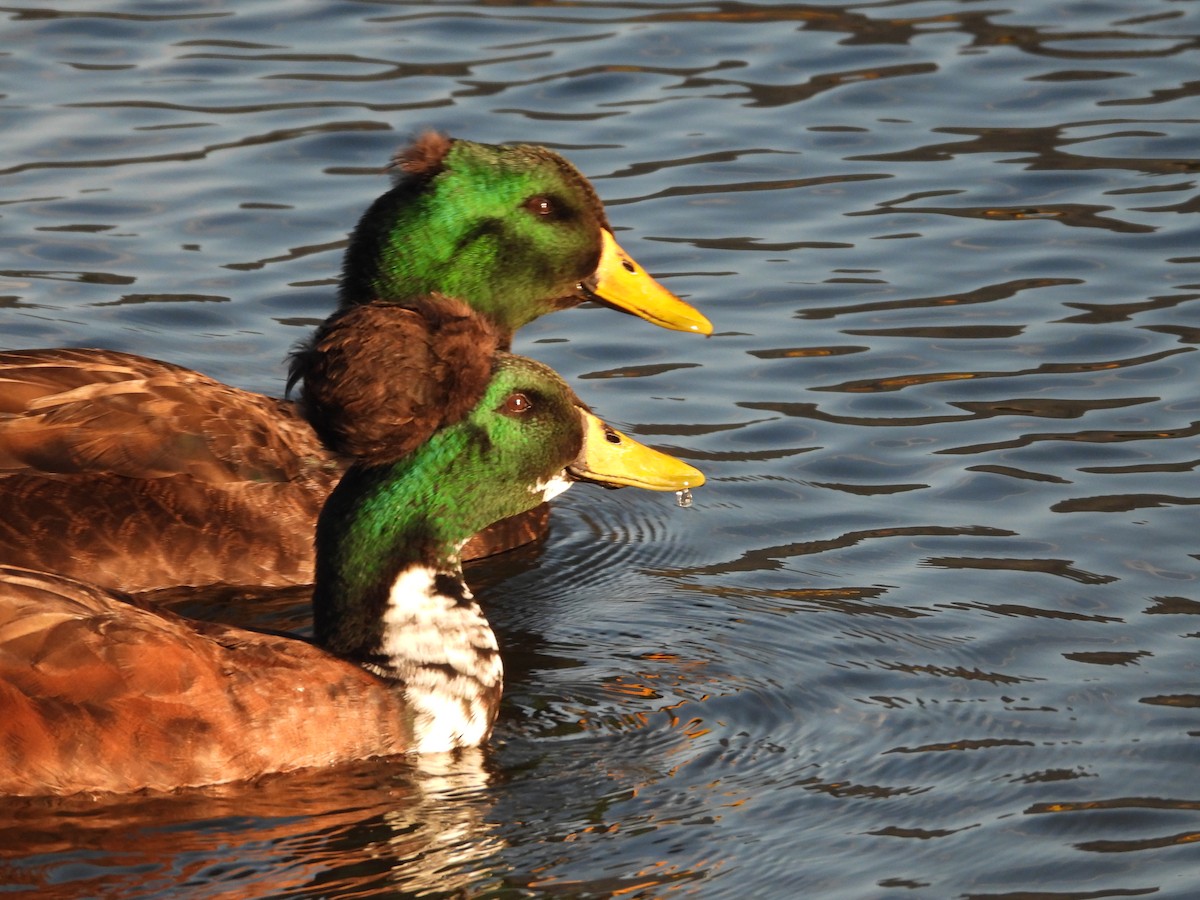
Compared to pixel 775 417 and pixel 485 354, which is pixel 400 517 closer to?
pixel 485 354

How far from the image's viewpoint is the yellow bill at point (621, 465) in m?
8.36

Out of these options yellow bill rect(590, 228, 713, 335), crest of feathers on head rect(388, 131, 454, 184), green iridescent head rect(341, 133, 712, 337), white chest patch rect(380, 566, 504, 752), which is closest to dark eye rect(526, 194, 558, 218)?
→ green iridescent head rect(341, 133, 712, 337)

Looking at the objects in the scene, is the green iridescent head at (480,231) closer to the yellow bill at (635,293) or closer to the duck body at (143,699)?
the yellow bill at (635,293)

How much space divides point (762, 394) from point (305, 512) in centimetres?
254

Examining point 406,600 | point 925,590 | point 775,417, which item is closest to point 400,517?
point 406,600

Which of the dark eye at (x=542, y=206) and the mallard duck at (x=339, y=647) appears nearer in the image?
the mallard duck at (x=339, y=647)

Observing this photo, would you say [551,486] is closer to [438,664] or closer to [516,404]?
[516,404]

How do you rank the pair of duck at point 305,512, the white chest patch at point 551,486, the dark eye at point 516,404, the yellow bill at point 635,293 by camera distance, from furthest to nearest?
1. the yellow bill at point 635,293
2. the white chest patch at point 551,486
3. the dark eye at point 516,404
4. the pair of duck at point 305,512

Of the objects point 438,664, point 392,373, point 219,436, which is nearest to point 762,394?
point 219,436

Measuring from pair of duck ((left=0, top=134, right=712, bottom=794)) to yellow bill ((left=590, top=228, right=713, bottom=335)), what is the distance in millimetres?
508

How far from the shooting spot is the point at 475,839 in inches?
285

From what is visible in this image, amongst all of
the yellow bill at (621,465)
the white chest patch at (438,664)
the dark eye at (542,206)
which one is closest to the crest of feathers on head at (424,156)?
the dark eye at (542,206)

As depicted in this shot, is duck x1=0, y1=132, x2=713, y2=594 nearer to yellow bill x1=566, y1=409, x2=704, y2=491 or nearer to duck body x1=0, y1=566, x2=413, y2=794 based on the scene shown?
yellow bill x1=566, y1=409, x2=704, y2=491

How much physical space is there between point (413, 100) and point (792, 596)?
6166 mm
